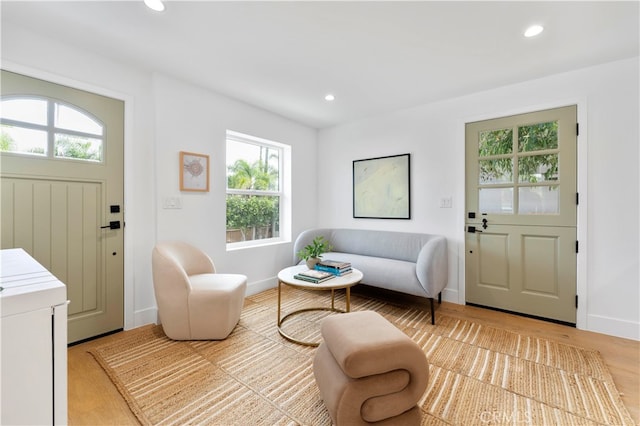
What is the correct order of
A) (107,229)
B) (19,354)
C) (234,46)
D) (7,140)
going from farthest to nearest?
(107,229) → (234,46) → (7,140) → (19,354)

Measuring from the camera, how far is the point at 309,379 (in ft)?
5.92

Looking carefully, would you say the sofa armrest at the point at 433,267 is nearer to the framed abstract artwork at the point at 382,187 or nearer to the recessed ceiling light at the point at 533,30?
the framed abstract artwork at the point at 382,187

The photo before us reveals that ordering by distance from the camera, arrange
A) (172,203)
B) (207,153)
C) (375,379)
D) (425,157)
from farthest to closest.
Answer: (425,157)
(207,153)
(172,203)
(375,379)

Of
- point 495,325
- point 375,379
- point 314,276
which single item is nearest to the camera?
point 375,379

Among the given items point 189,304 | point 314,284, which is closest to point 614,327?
point 314,284

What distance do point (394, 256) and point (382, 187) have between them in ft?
3.14

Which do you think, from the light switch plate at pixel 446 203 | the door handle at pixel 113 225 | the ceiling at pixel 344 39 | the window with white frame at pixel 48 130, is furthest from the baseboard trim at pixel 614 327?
the window with white frame at pixel 48 130

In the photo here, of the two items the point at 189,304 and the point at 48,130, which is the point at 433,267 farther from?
the point at 48,130

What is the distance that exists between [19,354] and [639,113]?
3.97 metres

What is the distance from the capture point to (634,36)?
208cm

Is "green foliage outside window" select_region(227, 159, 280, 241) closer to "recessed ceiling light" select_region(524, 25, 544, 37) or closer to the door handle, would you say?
the door handle

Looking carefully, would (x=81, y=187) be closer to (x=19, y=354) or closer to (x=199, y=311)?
(x=199, y=311)

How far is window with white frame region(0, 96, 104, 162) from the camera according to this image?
1.98 m

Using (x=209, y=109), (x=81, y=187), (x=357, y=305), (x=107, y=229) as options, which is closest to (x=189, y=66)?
(x=209, y=109)
